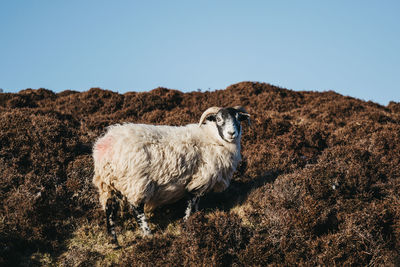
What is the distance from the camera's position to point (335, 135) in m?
9.85

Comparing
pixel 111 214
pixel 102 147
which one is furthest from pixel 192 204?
pixel 102 147

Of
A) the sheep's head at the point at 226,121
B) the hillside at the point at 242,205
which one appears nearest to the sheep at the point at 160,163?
the sheep's head at the point at 226,121

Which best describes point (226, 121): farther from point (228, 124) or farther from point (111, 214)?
point (111, 214)

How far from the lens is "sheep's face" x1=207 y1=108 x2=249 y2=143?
6012 mm

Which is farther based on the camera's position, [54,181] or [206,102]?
[206,102]

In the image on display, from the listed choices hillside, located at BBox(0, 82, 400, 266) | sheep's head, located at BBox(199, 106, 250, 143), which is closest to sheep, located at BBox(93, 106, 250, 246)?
sheep's head, located at BBox(199, 106, 250, 143)

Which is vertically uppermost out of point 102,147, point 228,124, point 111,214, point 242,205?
point 228,124

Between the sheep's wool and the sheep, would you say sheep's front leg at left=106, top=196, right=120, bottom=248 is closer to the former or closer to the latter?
the sheep


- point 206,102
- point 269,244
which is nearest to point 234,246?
point 269,244

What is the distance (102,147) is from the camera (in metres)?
5.67

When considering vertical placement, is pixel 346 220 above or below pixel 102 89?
below

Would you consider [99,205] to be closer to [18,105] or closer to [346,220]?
[346,220]

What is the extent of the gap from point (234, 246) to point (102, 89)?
10.9 m

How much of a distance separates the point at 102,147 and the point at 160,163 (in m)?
1.08
